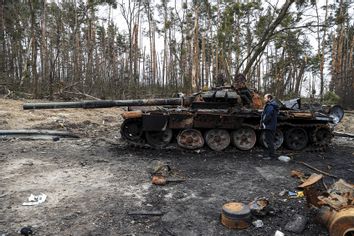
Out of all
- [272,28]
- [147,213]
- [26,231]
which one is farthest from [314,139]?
[26,231]

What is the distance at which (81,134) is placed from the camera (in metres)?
11.3

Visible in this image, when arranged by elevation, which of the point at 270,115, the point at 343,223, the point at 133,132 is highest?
the point at 270,115

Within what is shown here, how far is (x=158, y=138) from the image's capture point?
9375mm

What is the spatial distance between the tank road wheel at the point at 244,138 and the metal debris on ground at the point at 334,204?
15.0 feet

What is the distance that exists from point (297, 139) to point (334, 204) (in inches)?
229

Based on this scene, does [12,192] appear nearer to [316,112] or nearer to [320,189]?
[320,189]

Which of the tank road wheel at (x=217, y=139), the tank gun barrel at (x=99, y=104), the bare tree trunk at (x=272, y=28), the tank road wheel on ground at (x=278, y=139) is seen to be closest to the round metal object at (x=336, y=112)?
the tank road wheel on ground at (x=278, y=139)

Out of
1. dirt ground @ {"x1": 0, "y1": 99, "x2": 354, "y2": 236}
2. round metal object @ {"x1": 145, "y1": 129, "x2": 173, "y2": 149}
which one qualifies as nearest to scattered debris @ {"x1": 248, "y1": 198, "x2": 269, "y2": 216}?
dirt ground @ {"x1": 0, "y1": 99, "x2": 354, "y2": 236}

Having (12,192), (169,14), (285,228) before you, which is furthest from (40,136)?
(169,14)

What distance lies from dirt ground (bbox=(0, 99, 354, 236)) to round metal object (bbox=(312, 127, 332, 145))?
0.35 m

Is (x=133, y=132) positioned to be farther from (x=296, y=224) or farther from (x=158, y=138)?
(x=296, y=224)

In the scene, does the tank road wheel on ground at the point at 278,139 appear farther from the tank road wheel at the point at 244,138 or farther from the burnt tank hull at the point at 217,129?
the tank road wheel at the point at 244,138

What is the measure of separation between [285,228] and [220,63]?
94.2 feet

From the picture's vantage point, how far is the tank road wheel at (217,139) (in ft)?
30.6
